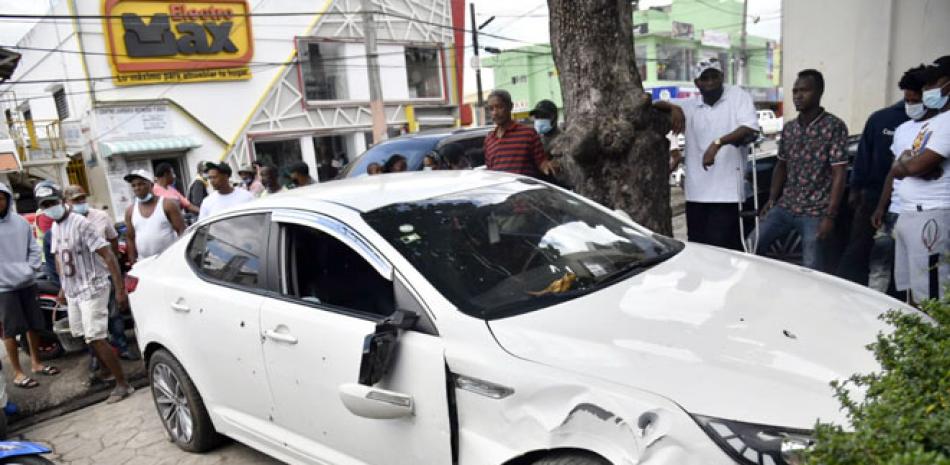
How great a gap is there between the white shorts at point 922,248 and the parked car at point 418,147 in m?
4.71

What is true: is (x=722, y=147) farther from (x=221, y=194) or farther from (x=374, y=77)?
(x=374, y=77)

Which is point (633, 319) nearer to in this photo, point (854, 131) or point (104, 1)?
point (854, 131)

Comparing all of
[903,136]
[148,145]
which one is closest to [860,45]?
[903,136]

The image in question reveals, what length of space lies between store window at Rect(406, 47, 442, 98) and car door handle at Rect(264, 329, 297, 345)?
21.5m

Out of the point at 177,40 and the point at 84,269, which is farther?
the point at 177,40

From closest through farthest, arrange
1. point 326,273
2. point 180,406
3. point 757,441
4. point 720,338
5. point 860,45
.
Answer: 1. point 757,441
2. point 720,338
3. point 326,273
4. point 180,406
5. point 860,45

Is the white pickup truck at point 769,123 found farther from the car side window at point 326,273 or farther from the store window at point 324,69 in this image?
the car side window at point 326,273

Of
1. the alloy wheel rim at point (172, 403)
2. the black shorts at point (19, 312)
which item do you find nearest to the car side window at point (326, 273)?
the alloy wheel rim at point (172, 403)

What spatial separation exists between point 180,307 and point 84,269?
1.93 m

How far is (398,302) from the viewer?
2471mm

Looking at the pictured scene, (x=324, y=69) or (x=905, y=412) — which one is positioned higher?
(x=324, y=69)

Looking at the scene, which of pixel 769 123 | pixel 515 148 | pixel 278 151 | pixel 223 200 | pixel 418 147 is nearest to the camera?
pixel 515 148

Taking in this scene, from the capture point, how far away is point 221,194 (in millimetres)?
6258

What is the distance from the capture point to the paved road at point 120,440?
3.77 meters
